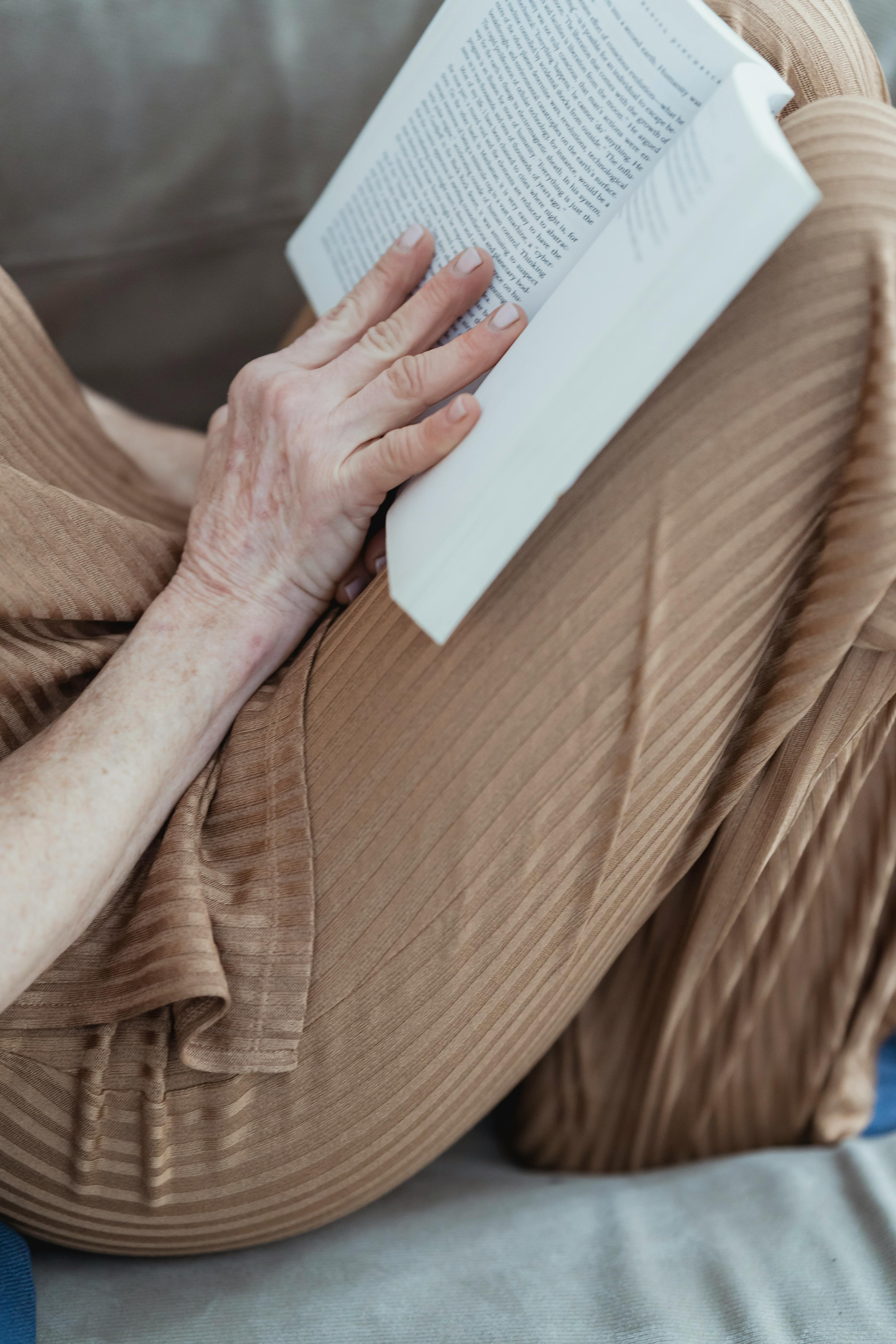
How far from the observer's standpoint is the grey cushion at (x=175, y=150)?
0.82 metres

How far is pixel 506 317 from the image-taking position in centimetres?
49

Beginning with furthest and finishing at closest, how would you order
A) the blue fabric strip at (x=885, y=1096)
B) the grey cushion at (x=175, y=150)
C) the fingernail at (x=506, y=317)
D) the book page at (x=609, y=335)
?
the grey cushion at (x=175, y=150) < the blue fabric strip at (x=885, y=1096) < the fingernail at (x=506, y=317) < the book page at (x=609, y=335)

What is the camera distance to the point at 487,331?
49 cm

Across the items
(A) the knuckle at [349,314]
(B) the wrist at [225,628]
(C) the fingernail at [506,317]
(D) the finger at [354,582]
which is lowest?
(B) the wrist at [225,628]

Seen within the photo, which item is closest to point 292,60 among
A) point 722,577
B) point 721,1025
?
point 722,577

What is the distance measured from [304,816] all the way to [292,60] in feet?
2.37

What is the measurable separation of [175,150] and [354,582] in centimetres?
55

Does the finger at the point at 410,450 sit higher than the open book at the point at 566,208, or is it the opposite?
the open book at the point at 566,208

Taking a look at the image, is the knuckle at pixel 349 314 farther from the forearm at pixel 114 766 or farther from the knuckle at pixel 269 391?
the forearm at pixel 114 766

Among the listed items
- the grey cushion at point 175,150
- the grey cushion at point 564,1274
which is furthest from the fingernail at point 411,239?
the grey cushion at point 564,1274

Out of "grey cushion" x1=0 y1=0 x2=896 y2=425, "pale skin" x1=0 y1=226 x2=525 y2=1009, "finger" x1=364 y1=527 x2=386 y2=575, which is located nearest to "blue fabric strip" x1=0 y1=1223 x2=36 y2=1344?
"pale skin" x1=0 y1=226 x2=525 y2=1009

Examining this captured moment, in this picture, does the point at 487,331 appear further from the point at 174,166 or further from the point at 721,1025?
the point at 174,166

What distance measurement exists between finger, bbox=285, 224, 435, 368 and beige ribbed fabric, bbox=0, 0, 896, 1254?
155 millimetres

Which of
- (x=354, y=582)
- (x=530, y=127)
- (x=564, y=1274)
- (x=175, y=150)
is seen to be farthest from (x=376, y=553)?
(x=175, y=150)
